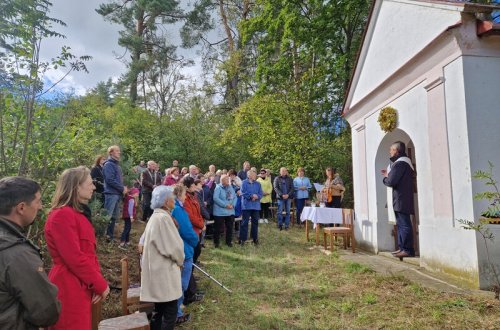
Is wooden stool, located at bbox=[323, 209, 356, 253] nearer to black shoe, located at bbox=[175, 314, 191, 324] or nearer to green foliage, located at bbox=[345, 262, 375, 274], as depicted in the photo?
green foliage, located at bbox=[345, 262, 375, 274]

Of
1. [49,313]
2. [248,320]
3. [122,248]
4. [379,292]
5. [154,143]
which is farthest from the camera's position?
[154,143]

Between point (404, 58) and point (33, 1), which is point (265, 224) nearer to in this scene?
point (404, 58)

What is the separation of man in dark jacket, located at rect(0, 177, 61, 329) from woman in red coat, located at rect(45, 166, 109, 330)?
48 centimetres

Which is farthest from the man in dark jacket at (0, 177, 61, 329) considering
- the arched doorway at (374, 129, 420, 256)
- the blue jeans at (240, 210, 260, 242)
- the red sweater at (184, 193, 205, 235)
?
the arched doorway at (374, 129, 420, 256)

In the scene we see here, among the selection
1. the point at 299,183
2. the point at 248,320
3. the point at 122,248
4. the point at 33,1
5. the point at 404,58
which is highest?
the point at 404,58

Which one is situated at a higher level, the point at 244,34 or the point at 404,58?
the point at 244,34

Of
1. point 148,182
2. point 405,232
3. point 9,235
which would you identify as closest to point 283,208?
point 148,182

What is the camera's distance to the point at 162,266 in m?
3.64

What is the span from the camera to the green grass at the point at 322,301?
430 centimetres

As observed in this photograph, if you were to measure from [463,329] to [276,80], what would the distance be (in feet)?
47.8

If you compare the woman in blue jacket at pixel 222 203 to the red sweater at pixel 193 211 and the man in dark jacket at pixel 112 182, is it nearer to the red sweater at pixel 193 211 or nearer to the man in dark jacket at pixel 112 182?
the man in dark jacket at pixel 112 182

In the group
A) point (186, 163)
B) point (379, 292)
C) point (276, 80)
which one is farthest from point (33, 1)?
point (186, 163)

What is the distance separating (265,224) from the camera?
500 inches

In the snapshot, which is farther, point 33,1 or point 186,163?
point 186,163
